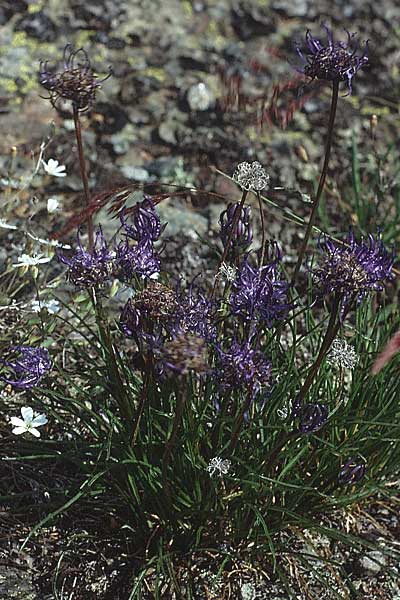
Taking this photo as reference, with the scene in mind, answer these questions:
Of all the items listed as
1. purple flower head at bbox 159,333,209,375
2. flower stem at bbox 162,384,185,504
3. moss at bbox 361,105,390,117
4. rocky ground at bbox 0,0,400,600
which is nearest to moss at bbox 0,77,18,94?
rocky ground at bbox 0,0,400,600

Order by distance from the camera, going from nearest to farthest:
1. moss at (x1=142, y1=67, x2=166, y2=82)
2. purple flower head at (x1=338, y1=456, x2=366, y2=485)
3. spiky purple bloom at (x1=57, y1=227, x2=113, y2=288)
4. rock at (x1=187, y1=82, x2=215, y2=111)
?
spiky purple bloom at (x1=57, y1=227, x2=113, y2=288), purple flower head at (x1=338, y1=456, x2=366, y2=485), rock at (x1=187, y1=82, x2=215, y2=111), moss at (x1=142, y1=67, x2=166, y2=82)

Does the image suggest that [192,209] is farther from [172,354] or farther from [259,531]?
[172,354]

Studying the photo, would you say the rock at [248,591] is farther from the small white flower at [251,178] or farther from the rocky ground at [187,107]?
the rocky ground at [187,107]

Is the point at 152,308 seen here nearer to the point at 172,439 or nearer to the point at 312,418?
the point at 172,439

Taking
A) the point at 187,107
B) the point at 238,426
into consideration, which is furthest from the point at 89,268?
the point at 187,107

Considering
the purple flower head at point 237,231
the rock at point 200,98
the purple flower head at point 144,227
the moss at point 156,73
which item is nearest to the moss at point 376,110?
the rock at point 200,98

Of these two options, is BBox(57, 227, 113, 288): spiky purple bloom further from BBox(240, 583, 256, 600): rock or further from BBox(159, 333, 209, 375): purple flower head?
BBox(240, 583, 256, 600): rock
